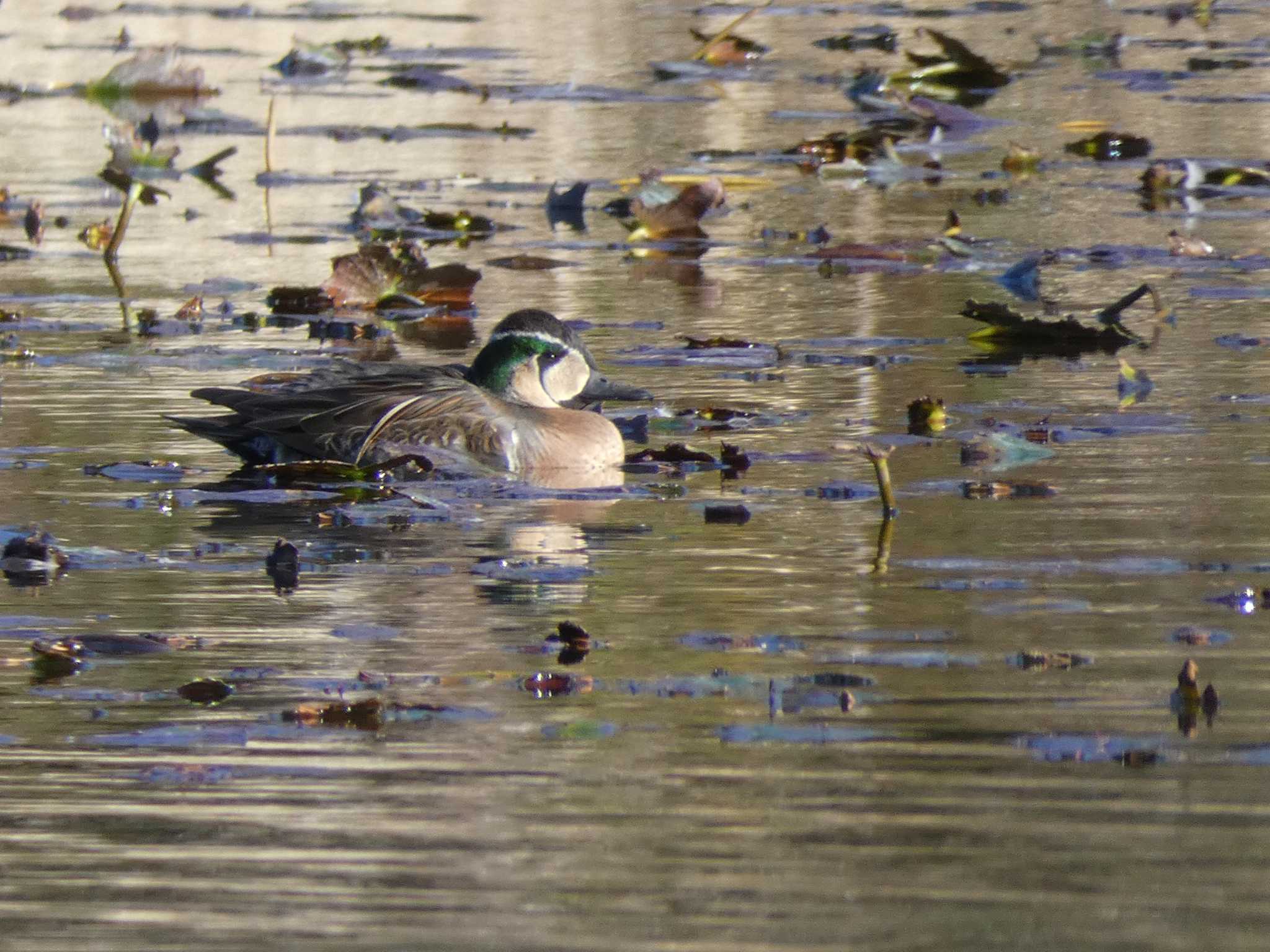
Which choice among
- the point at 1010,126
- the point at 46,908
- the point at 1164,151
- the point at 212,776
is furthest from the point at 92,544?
the point at 1010,126

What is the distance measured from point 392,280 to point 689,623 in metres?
5.42

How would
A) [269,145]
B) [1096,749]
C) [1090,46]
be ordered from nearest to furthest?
[1096,749] → [269,145] → [1090,46]

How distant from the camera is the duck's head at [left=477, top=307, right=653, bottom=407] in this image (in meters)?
8.42

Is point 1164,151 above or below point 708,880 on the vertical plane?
above

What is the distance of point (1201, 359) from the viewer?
359 inches

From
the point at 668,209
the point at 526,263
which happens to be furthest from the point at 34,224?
the point at 668,209

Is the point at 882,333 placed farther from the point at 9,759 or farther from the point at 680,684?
the point at 9,759

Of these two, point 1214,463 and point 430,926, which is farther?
point 1214,463

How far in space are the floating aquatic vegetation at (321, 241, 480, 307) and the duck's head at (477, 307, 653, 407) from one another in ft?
7.29

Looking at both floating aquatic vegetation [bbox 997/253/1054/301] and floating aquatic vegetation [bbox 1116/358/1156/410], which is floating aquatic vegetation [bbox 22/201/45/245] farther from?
floating aquatic vegetation [bbox 1116/358/1156/410]

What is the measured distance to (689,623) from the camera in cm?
565

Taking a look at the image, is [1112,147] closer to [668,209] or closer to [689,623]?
[668,209]

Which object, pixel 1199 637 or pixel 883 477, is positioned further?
pixel 883 477

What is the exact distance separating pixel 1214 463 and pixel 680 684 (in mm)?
2801
